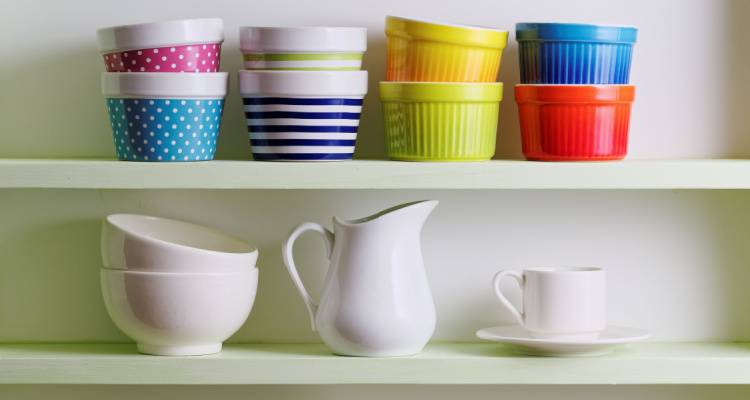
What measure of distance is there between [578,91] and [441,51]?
0.47 ft

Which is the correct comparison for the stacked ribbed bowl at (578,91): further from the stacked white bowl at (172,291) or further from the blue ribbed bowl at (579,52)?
the stacked white bowl at (172,291)

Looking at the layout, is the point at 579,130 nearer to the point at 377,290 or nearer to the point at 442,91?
the point at 442,91

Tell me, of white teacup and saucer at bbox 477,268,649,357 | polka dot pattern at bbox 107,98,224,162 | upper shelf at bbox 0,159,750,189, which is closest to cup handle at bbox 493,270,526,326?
white teacup and saucer at bbox 477,268,649,357

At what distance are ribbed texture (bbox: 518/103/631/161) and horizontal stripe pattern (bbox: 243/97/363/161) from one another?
0.20 m

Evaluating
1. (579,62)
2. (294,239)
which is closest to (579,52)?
(579,62)

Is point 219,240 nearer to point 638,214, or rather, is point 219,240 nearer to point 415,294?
point 415,294

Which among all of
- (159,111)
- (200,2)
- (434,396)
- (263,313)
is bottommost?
(434,396)

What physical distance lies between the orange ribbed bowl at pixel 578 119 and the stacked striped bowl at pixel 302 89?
0.19 meters

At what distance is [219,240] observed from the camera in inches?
48.3

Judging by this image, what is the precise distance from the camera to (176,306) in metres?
1.12

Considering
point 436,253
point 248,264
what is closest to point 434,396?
point 436,253

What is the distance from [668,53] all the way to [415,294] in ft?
1.34

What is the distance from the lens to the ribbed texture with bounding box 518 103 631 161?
1115 mm

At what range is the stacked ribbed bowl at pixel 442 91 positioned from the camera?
1.11 metres
